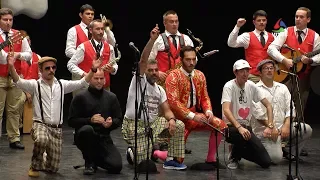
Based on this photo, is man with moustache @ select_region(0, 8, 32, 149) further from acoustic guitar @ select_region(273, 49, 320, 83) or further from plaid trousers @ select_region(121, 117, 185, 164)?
acoustic guitar @ select_region(273, 49, 320, 83)

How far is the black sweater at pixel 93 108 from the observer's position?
7.09m

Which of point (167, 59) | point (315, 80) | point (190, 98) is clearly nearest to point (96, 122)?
point (190, 98)

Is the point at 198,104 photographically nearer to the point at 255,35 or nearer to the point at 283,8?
the point at 255,35

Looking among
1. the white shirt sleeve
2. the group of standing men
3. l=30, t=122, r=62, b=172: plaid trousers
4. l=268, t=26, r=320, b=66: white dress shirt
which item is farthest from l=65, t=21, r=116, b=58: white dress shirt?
l=268, t=26, r=320, b=66: white dress shirt

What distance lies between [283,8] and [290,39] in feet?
13.8

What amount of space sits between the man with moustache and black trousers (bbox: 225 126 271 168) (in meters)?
2.26

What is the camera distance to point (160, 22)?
12.9m

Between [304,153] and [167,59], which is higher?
[167,59]

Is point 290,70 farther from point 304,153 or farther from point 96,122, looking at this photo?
point 96,122

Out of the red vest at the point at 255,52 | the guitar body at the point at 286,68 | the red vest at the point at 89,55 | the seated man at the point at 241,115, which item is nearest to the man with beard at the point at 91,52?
the red vest at the point at 89,55

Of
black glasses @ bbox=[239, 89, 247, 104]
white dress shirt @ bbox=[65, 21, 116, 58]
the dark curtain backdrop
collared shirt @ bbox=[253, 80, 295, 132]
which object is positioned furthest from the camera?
the dark curtain backdrop

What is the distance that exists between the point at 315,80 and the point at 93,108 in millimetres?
5816

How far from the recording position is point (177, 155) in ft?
24.0

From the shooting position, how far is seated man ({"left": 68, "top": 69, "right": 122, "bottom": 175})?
7.04 m
